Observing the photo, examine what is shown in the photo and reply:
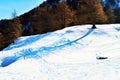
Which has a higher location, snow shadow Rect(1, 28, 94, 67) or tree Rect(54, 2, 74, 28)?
tree Rect(54, 2, 74, 28)

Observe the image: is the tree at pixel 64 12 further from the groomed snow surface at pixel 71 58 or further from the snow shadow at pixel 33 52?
the snow shadow at pixel 33 52

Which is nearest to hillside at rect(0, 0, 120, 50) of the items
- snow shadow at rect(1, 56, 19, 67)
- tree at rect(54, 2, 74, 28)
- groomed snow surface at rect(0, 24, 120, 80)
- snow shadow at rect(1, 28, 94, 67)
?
tree at rect(54, 2, 74, 28)

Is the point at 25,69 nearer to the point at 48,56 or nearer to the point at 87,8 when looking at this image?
the point at 48,56

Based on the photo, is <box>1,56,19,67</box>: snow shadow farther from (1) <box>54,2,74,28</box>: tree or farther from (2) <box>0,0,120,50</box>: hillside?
(1) <box>54,2,74,28</box>: tree

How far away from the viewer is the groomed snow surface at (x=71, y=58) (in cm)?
2362

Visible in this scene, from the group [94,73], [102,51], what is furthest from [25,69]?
[102,51]

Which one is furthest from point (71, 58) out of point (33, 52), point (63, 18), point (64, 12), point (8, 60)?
point (63, 18)

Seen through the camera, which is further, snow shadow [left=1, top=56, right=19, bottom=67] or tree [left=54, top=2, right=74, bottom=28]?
tree [left=54, top=2, right=74, bottom=28]

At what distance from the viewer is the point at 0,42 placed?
72875 millimetres

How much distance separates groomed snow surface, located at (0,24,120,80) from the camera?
23.6m

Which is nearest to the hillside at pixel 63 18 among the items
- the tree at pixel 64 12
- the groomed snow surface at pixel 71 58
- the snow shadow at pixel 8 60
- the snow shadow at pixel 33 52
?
the tree at pixel 64 12

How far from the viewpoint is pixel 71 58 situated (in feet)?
105

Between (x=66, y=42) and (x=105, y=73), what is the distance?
699 inches

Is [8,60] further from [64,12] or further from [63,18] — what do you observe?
[63,18]
